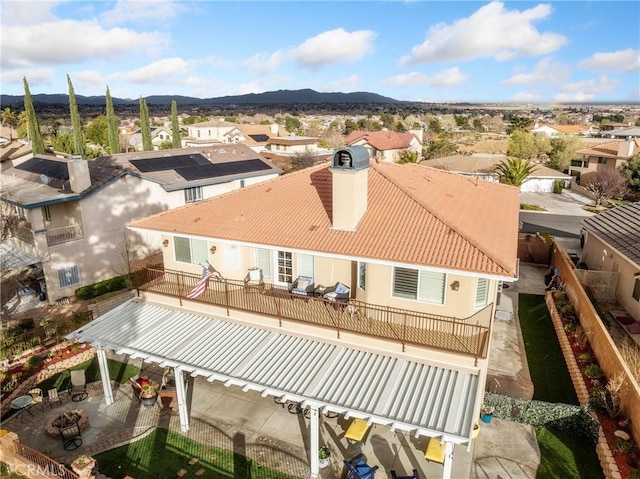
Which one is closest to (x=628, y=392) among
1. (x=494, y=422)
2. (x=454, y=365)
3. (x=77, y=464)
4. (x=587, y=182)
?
(x=494, y=422)

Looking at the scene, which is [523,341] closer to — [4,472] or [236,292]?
[236,292]

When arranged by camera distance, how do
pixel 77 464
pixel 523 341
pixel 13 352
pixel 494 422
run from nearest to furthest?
pixel 77 464 → pixel 494 422 → pixel 13 352 → pixel 523 341

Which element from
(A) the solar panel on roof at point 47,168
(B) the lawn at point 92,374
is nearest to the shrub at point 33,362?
(B) the lawn at point 92,374

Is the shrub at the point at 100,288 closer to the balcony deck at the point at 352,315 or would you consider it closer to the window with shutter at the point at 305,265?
the balcony deck at the point at 352,315

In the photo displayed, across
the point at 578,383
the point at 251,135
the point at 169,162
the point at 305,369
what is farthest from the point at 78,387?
the point at 251,135

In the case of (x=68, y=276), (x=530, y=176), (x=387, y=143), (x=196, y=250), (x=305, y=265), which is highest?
(x=387, y=143)

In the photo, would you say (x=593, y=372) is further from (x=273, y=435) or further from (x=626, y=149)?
(x=626, y=149)
